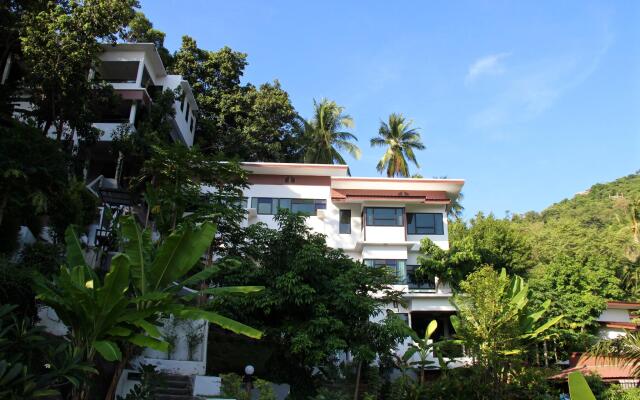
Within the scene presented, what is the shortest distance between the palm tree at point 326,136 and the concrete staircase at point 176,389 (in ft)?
76.7

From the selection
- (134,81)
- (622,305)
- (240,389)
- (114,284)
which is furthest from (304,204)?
(114,284)

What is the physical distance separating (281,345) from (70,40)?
44.5ft

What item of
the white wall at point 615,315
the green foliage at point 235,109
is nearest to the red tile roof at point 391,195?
the green foliage at point 235,109

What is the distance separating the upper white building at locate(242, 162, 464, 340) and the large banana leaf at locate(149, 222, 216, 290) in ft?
59.8

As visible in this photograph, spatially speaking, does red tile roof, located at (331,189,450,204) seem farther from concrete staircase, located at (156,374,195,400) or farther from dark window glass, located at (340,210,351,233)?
concrete staircase, located at (156,374,195,400)

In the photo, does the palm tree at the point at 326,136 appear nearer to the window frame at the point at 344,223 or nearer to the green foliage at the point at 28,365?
the window frame at the point at 344,223

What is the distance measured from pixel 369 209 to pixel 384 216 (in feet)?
2.92

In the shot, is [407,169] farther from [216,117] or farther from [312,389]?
[312,389]

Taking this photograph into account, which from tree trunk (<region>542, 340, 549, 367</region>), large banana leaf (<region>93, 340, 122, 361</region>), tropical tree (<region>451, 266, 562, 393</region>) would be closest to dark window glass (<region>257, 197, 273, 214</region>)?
tropical tree (<region>451, 266, 562, 393</region>)

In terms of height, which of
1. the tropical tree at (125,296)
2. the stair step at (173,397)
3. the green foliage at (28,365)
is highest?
the tropical tree at (125,296)

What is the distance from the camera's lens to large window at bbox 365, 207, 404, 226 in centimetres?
2831

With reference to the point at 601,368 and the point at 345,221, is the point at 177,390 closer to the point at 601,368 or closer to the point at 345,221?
the point at 345,221

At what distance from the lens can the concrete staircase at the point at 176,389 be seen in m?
13.6

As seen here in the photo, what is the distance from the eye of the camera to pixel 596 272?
25781mm
